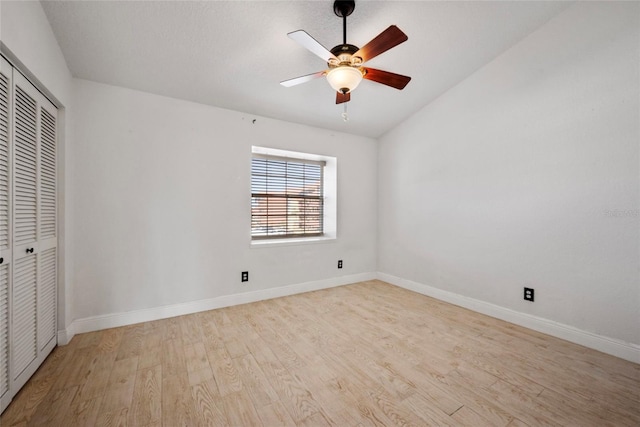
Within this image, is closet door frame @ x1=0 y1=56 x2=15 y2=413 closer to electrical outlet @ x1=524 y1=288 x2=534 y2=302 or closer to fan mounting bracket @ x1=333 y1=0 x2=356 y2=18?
fan mounting bracket @ x1=333 y1=0 x2=356 y2=18

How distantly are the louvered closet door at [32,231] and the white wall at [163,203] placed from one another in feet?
1.12

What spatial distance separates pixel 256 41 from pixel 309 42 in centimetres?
83

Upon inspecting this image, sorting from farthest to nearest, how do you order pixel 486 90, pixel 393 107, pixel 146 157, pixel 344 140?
pixel 344 140 < pixel 393 107 < pixel 486 90 < pixel 146 157

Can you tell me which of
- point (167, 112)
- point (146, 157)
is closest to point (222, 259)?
point (146, 157)

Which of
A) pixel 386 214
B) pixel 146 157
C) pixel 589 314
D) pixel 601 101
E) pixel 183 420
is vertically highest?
pixel 601 101

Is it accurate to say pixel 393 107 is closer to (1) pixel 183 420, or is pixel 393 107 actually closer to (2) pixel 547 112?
(2) pixel 547 112

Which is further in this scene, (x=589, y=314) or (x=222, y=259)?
(x=222, y=259)

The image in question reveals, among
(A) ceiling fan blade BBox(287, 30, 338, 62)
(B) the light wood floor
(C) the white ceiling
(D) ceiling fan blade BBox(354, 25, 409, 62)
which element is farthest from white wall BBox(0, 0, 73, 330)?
(D) ceiling fan blade BBox(354, 25, 409, 62)

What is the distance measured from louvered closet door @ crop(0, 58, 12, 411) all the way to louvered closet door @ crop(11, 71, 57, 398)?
47mm

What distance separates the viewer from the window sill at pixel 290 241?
336cm

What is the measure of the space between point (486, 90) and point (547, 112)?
2.19ft

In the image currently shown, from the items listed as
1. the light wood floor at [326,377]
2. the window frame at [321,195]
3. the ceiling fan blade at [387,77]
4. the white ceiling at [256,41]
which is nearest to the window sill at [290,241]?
the window frame at [321,195]

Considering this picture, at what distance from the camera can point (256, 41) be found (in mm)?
2229

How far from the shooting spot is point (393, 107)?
3482mm
